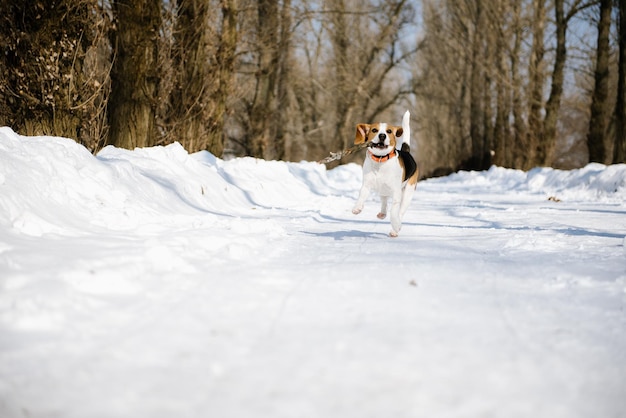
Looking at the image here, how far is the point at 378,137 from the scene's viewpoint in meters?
5.17

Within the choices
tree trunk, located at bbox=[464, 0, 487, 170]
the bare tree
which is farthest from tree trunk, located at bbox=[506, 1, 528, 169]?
the bare tree

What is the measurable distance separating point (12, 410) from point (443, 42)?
33.1m

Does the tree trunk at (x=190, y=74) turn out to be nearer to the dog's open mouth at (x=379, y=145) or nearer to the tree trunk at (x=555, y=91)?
the dog's open mouth at (x=379, y=145)

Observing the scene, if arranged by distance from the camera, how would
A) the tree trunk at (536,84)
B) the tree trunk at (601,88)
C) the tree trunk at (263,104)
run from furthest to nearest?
1. the tree trunk at (536,84)
2. the tree trunk at (263,104)
3. the tree trunk at (601,88)

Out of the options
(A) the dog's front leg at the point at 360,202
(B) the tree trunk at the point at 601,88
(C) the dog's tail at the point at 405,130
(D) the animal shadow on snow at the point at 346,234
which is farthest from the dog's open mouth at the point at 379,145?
(B) the tree trunk at the point at 601,88

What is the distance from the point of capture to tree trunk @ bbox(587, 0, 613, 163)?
50.9 ft

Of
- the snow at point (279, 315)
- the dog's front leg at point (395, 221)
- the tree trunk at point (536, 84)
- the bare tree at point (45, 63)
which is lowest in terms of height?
the snow at point (279, 315)

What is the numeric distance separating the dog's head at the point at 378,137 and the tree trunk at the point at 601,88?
12.7m

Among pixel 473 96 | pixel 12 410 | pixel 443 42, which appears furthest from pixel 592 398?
pixel 443 42

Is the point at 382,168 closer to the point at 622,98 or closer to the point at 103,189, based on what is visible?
the point at 103,189

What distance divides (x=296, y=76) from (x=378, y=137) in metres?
20.6

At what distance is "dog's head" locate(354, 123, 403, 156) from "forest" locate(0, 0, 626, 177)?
390cm

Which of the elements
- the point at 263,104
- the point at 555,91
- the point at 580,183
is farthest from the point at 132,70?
the point at 555,91

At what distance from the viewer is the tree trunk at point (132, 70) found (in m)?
7.80
